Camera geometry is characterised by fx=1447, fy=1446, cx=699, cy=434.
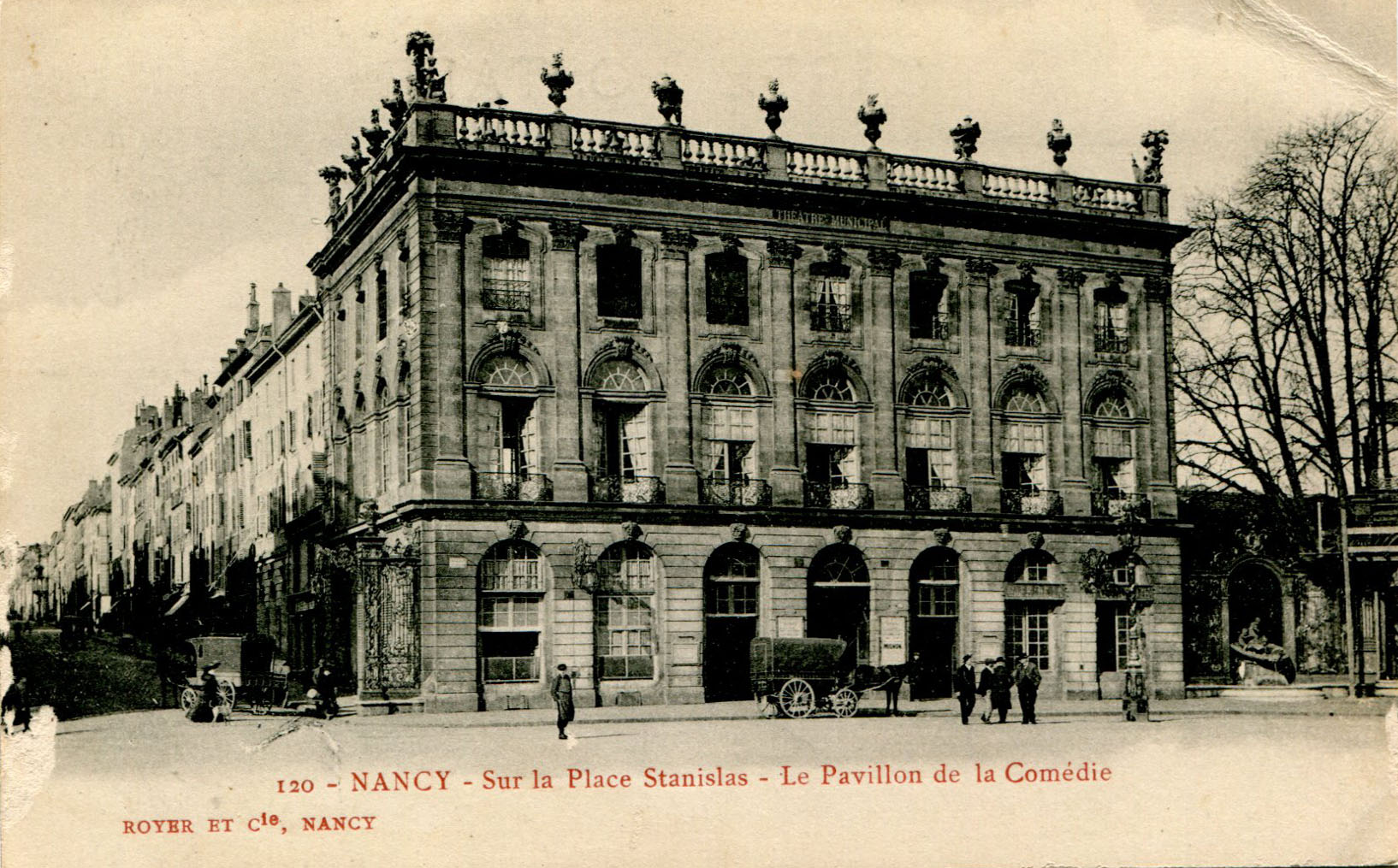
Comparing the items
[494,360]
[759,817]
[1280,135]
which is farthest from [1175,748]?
[494,360]

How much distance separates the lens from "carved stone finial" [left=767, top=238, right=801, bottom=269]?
104 ft

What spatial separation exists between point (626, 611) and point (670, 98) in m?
11.2

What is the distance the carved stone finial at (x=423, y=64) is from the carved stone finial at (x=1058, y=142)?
934 centimetres

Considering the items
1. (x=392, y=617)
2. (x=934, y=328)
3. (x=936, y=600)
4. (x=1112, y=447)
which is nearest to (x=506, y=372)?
(x=392, y=617)

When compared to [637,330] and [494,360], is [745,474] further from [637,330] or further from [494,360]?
[494,360]

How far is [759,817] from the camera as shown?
16141mm

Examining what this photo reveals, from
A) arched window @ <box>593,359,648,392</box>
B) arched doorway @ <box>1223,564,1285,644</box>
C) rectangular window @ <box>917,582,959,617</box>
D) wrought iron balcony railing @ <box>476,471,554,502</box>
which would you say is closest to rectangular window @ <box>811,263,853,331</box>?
arched window @ <box>593,359,648,392</box>

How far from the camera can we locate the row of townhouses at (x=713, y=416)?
95.1 ft

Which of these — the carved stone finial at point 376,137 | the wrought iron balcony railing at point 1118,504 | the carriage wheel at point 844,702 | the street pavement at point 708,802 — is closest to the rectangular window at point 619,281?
the carved stone finial at point 376,137

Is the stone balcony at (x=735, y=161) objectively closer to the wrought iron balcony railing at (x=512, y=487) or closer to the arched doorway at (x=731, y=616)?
the wrought iron balcony railing at (x=512, y=487)

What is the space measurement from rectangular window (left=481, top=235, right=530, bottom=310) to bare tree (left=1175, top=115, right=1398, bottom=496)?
1342cm

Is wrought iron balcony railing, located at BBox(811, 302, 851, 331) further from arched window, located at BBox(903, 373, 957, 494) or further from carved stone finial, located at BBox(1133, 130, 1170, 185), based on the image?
carved stone finial, located at BBox(1133, 130, 1170, 185)

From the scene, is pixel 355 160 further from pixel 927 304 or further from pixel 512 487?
pixel 927 304

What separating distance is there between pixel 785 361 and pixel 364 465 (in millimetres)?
9734
